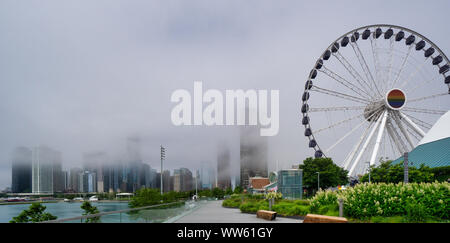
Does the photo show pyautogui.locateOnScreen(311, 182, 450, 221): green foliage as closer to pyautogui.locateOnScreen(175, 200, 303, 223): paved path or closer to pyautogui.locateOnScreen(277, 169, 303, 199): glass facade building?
pyautogui.locateOnScreen(175, 200, 303, 223): paved path

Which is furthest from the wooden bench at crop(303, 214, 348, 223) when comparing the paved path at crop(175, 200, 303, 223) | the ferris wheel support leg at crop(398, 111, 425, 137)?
the ferris wheel support leg at crop(398, 111, 425, 137)

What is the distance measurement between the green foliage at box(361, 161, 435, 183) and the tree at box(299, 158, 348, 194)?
8690 millimetres

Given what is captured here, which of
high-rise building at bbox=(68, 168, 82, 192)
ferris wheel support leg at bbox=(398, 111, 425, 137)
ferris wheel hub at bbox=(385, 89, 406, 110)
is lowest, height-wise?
high-rise building at bbox=(68, 168, 82, 192)

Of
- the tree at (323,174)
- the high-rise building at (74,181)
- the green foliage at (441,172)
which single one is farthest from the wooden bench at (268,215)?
the high-rise building at (74,181)

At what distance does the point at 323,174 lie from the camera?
189 feet

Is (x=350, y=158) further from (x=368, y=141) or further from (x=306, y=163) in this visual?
(x=306, y=163)

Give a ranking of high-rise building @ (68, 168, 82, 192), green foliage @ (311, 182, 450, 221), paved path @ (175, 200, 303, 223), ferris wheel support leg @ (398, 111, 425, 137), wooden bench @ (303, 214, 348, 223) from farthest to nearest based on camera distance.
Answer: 1. high-rise building @ (68, 168, 82, 192)
2. ferris wheel support leg @ (398, 111, 425, 137)
3. paved path @ (175, 200, 303, 223)
4. green foliage @ (311, 182, 450, 221)
5. wooden bench @ (303, 214, 348, 223)

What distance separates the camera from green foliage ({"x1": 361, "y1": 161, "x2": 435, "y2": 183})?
131 feet

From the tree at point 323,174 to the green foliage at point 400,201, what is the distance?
4603 centimetres

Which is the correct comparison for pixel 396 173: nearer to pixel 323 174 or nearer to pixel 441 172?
pixel 441 172

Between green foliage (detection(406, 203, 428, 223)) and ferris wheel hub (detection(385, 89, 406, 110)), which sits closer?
green foliage (detection(406, 203, 428, 223))

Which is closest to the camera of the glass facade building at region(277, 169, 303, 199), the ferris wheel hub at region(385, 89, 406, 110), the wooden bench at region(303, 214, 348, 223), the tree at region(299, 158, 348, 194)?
the wooden bench at region(303, 214, 348, 223)

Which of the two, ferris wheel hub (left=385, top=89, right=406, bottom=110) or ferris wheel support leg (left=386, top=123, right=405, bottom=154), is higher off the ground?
ferris wheel hub (left=385, top=89, right=406, bottom=110)

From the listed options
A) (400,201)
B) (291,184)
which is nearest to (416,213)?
(400,201)
